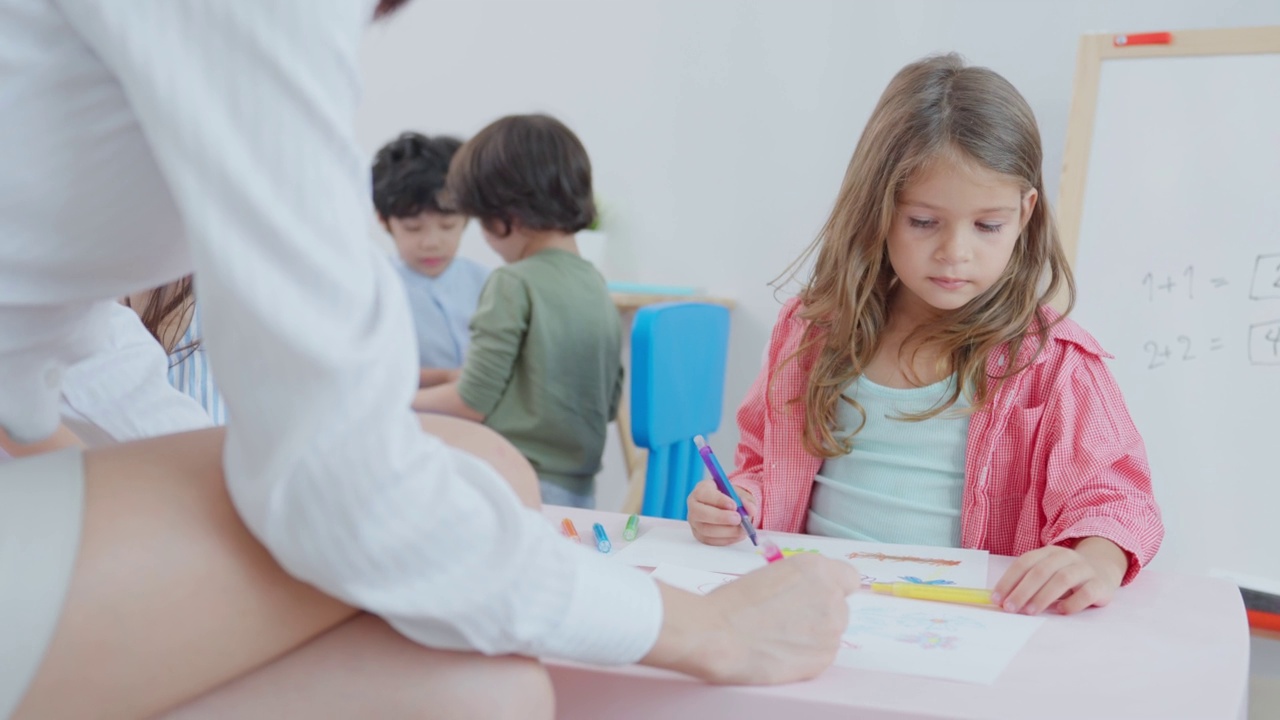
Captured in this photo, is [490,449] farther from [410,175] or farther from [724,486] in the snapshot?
[410,175]

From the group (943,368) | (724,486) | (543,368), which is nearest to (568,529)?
(724,486)

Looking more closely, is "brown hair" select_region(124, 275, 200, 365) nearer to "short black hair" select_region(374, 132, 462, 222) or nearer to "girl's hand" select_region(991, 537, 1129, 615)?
"girl's hand" select_region(991, 537, 1129, 615)

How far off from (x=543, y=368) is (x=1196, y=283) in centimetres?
114

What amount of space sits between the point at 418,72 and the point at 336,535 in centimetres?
279

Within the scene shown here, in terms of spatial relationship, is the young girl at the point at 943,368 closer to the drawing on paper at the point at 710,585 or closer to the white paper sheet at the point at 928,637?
the drawing on paper at the point at 710,585

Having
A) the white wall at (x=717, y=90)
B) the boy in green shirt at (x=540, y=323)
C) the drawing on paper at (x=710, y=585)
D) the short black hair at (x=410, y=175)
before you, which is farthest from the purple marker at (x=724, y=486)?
the short black hair at (x=410, y=175)

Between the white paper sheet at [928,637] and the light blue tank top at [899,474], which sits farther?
the light blue tank top at [899,474]

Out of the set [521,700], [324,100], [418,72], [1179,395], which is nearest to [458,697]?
[521,700]

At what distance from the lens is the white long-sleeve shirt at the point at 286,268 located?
50 cm

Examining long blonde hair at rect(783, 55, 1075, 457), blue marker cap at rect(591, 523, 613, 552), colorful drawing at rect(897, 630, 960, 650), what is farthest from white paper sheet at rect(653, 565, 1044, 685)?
long blonde hair at rect(783, 55, 1075, 457)

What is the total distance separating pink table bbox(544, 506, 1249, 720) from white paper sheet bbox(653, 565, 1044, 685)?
0.05ft

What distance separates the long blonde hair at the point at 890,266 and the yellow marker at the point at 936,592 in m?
0.42

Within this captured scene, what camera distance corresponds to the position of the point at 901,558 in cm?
105

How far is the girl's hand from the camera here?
884 millimetres
